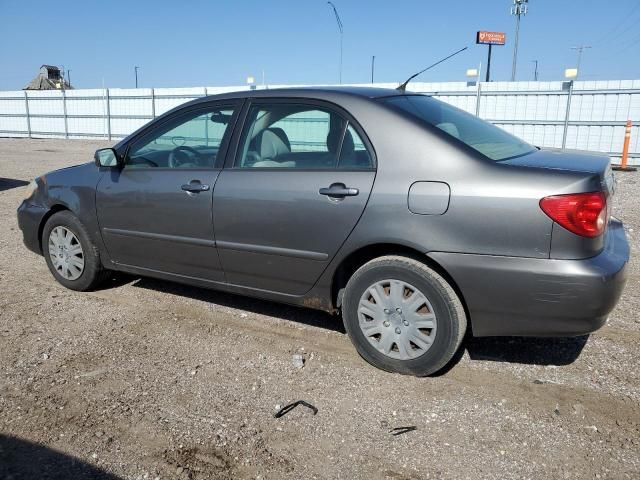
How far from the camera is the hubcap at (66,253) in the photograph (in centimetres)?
447

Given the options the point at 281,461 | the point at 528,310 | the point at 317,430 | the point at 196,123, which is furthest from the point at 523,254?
the point at 196,123

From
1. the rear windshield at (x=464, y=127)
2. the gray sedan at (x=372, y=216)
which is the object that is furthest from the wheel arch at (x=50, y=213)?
the rear windshield at (x=464, y=127)

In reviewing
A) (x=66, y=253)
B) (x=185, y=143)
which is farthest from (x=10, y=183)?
(x=185, y=143)

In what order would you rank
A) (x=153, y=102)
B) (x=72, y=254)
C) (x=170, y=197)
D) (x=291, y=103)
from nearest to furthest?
(x=291, y=103)
(x=170, y=197)
(x=72, y=254)
(x=153, y=102)

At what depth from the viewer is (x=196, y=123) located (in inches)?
156

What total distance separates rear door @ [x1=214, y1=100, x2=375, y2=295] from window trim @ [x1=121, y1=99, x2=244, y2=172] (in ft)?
0.30

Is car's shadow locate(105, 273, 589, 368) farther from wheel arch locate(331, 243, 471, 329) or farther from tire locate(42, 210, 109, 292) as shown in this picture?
tire locate(42, 210, 109, 292)

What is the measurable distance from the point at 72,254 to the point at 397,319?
115 inches

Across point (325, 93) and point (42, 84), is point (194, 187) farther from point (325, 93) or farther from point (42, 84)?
point (42, 84)

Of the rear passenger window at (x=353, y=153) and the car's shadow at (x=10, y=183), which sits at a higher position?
the rear passenger window at (x=353, y=153)

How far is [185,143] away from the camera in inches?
159

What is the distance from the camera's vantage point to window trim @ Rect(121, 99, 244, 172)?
3.68m

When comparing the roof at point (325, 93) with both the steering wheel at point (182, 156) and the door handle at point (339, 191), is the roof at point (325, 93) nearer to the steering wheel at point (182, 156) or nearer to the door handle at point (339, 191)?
the steering wheel at point (182, 156)

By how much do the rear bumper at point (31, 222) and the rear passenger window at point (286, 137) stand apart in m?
2.15
